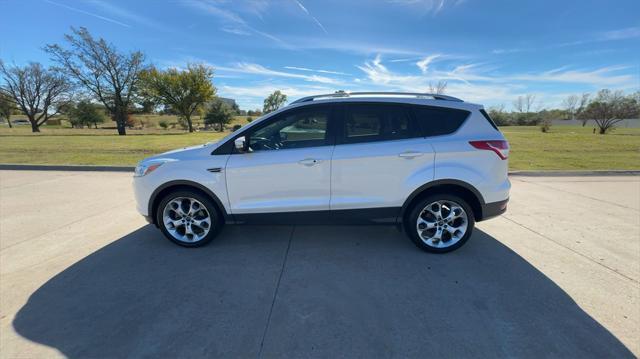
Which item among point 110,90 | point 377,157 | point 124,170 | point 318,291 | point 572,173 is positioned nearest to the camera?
point 318,291

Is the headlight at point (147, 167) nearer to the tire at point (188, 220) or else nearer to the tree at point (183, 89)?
the tire at point (188, 220)

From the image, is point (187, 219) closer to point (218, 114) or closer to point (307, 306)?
point (307, 306)

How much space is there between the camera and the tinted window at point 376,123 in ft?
11.5

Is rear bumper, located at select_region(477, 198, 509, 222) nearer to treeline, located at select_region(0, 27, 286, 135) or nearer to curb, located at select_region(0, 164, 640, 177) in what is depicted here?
curb, located at select_region(0, 164, 640, 177)

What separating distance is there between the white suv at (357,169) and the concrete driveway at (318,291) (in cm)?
49

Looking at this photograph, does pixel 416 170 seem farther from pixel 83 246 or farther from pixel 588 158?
pixel 588 158

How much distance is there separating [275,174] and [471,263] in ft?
8.07

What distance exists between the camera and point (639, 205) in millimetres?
5488

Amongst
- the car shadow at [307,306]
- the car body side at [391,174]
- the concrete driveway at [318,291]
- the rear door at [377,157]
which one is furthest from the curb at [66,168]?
the rear door at [377,157]

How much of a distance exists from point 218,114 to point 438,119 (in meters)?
50.4

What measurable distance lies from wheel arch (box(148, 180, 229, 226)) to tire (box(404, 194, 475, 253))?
2287 mm

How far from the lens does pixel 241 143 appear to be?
140 inches

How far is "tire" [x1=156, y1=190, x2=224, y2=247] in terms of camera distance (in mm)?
3709

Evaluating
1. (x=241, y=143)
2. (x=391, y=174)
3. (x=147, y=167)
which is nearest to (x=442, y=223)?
(x=391, y=174)
